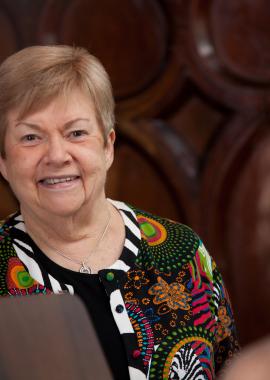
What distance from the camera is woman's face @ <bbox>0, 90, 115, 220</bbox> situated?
1396 mm

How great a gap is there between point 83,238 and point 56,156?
23 centimetres

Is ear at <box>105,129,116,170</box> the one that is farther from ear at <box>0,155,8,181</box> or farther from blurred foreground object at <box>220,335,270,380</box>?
blurred foreground object at <box>220,335,270,380</box>

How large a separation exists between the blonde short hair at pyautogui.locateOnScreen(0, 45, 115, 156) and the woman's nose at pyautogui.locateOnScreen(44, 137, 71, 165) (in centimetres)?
8

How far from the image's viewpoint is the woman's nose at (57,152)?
1386mm

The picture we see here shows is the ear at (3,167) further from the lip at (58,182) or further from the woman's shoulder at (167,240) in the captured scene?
the woman's shoulder at (167,240)

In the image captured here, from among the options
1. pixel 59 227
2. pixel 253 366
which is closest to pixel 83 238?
pixel 59 227

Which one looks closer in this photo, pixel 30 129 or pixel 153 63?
pixel 30 129

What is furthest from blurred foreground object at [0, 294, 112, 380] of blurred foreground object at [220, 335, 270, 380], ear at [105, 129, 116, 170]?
ear at [105, 129, 116, 170]

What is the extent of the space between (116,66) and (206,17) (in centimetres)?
36

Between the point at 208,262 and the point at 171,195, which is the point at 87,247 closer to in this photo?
the point at 208,262

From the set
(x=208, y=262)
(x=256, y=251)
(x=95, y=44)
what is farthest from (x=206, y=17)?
(x=208, y=262)

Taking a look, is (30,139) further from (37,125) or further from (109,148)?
(109,148)

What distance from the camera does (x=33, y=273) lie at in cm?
144

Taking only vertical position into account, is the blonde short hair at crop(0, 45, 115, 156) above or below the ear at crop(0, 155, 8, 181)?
above
